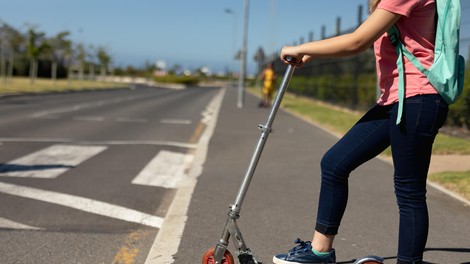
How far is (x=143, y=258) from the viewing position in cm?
387

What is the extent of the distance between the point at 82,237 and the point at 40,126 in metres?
9.30

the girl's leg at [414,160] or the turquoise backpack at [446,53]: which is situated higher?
the turquoise backpack at [446,53]

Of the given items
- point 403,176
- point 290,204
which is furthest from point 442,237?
point 403,176

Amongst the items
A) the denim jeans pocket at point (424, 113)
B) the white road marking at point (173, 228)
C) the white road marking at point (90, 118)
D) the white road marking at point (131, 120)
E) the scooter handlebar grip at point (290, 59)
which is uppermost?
the scooter handlebar grip at point (290, 59)

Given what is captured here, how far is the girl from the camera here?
2.71 metres

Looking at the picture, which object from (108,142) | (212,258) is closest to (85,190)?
(212,258)

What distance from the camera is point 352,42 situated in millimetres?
2719

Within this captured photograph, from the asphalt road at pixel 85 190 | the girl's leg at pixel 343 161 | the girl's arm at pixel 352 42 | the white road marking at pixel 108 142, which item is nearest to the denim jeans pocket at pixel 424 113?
the girl's leg at pixel 343 161

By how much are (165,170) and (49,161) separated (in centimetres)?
164

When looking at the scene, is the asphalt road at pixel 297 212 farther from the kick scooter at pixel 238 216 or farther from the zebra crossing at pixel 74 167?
the kick scooter at pixel 238 216

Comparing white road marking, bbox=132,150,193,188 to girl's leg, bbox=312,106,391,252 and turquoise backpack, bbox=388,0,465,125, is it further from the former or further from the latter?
turquoise backpack, bbox=388,0,465,125

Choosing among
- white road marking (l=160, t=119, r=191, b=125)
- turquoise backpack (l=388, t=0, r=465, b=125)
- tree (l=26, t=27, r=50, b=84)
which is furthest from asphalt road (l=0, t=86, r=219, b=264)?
tree (l=26, t=27, r=50, b=84)

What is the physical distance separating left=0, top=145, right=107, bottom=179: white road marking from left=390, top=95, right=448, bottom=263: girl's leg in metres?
4.91

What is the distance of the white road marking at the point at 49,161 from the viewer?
7.04 m
